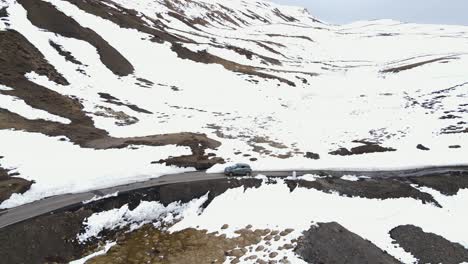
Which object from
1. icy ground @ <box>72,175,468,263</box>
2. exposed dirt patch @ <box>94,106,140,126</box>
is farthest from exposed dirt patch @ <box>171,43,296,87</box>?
icy ground @ <box>72,175,468,263</box>

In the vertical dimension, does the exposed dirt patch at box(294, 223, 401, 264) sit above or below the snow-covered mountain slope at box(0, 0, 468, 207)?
below

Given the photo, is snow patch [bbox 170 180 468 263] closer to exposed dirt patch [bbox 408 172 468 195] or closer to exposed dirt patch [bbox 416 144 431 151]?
exposed dirt patch [bbox 408 172 468 195]

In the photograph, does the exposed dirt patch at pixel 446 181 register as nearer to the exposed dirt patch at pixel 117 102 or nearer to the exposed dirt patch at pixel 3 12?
the exposed dirt patch at pixel 117 102

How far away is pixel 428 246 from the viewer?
23.2m

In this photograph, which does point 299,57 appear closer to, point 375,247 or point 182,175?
point 182,175

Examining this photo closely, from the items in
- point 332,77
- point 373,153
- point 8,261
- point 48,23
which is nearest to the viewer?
point 8,261

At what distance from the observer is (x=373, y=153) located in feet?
121

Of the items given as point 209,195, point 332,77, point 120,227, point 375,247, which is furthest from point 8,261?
point 332,77

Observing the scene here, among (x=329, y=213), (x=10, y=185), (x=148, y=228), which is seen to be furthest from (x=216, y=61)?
(x=329, y=213)

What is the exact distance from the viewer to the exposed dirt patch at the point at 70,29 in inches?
2361

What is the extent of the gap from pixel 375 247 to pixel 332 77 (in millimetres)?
64860

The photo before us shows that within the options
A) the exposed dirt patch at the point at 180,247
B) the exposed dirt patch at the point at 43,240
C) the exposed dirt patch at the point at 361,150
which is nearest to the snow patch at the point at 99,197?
the exposed dirt patch at the point at 43,240

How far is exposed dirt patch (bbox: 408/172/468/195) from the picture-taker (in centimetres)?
2964

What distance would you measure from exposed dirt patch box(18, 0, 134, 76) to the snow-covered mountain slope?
279 millimetres
